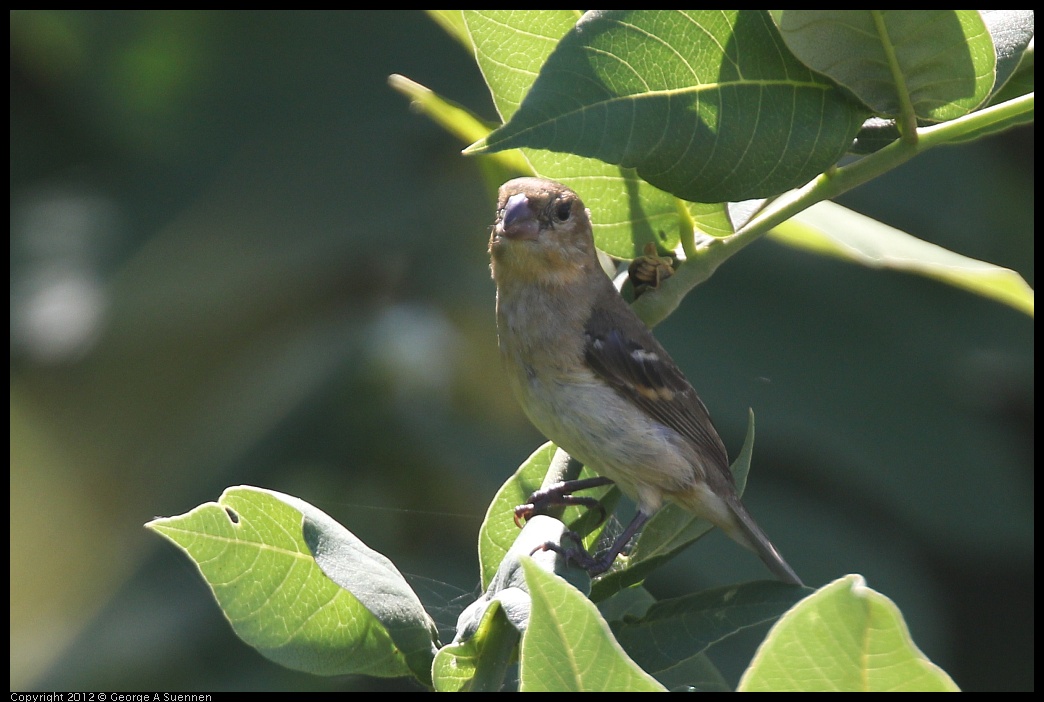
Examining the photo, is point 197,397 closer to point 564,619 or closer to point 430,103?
point 430,103

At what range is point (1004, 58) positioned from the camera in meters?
1.72

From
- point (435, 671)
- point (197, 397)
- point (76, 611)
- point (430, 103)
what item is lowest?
point (76, 611)

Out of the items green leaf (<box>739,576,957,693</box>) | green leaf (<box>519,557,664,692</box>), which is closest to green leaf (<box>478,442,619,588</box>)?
green leaf (<box>519,557,664,692</box>)

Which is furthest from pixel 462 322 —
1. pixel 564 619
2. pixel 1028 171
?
pixel 564 619

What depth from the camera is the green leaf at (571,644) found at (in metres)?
1.00

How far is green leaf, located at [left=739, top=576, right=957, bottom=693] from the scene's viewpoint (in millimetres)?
881

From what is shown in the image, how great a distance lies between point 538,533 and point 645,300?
60 cm

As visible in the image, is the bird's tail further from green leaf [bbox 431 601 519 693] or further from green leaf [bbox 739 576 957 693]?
green leaf [bbox 739 576 957 693]

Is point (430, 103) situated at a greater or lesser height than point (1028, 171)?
greater

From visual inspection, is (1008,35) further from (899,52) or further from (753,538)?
(753,538)

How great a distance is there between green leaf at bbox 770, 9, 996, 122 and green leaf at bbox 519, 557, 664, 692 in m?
1.01

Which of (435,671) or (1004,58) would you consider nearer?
(435,671)

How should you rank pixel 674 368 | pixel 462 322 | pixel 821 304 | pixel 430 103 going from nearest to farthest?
pixel 430 103 → pixel 674 368 → pixel 821 304 → pixel 462 322

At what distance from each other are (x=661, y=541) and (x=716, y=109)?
0.76 meters
